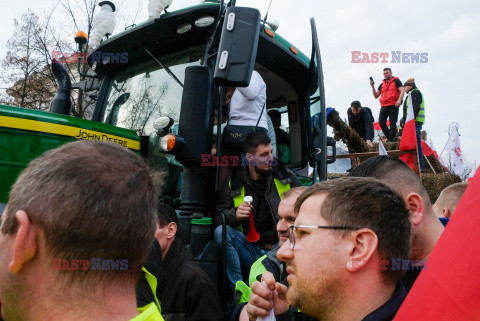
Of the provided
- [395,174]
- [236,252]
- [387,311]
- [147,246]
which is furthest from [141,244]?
[236,252]

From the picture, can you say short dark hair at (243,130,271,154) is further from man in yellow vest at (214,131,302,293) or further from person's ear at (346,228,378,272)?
person's ear at (346,228,378,272)

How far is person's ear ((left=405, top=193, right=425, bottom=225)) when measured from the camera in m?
2.08

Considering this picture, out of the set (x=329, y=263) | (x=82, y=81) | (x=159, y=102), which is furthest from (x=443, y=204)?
(x=82, y=81)

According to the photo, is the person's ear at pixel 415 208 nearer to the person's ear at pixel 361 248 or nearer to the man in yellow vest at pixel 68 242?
the person's ear at pixel 361 248

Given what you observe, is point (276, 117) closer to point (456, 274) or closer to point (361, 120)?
point (456, 274)

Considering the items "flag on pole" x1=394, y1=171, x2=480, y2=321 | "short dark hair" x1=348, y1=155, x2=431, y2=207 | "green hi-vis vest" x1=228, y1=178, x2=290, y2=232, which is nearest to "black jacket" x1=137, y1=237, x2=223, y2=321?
"green hi-vis vest" x1=228, y1=178, x2=290, y2=232

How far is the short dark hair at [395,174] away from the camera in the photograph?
7.91 feet

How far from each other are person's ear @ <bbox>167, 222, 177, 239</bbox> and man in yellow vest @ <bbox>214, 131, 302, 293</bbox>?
39cm

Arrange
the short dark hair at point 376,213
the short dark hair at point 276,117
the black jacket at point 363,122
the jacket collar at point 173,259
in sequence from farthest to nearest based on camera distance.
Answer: the black jacket at point 363,122 → the short dark hair at point 276,117 → the jacket collar at point 173,259 → the short dark hair at point 376,213

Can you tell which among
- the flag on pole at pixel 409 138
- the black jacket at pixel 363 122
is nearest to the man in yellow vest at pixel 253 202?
the flag on pole at pixel 409 138

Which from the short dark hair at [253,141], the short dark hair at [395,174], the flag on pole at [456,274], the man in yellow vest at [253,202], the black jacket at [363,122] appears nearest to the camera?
the flag on pole at [456,274]

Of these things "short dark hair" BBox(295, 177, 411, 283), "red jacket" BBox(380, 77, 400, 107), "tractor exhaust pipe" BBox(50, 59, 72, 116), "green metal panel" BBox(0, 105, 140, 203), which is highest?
"red jacket" BBox(380, 77, 400, 107)

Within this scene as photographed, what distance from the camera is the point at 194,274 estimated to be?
264cm

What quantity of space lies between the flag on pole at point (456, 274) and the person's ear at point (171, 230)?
2192mm
